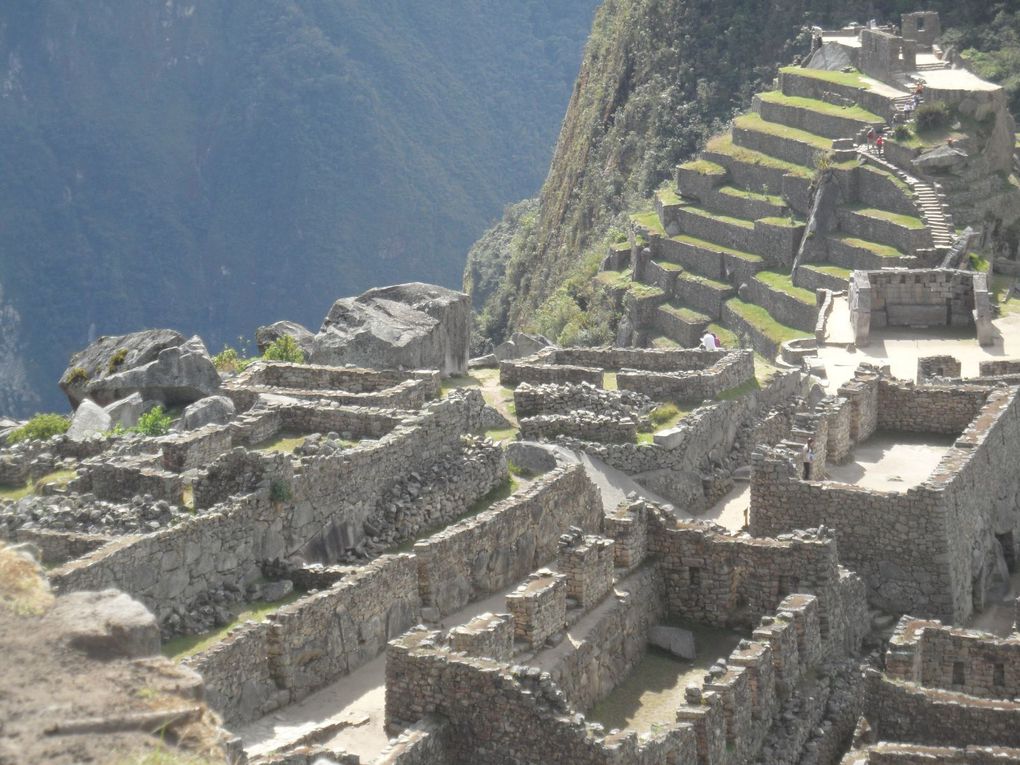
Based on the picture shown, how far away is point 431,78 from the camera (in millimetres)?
158500

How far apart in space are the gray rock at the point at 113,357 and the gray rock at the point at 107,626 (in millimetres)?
20347

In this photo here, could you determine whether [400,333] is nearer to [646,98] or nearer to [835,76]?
[835,76]

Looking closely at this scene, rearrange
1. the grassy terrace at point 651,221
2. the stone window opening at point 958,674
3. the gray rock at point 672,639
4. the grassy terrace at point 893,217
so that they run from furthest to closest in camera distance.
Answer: the grassy terrace at point 651,221 → the grassy terrace at point 893,217 → the gray rock at point 672,639 → the stone window opening at point 958,674

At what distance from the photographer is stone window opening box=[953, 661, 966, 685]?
20.3m

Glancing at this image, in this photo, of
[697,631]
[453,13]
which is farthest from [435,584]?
[453,13]

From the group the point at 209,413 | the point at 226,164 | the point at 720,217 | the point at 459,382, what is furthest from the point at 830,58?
the point at 226,164

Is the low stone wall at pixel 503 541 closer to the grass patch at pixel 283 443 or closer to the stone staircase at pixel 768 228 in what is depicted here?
the grass patch at pixel 283 443

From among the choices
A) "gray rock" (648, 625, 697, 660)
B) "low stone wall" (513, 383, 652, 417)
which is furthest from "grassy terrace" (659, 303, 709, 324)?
"gray rock" (648, 625, 697, 660)

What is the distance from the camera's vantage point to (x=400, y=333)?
99.9 ft

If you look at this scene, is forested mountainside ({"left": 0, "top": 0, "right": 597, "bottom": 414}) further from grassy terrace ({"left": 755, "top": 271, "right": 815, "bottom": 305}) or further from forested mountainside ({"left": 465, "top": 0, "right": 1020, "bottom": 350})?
grassy terrace ({"left": 755, "top": 271, "right": 815, "bottom": 305})

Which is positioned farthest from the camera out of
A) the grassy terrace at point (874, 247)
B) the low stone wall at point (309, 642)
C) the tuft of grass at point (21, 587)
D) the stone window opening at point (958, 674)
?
Answer: the grassy terrace at point (874, 247)

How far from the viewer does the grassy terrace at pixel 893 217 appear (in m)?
61.6

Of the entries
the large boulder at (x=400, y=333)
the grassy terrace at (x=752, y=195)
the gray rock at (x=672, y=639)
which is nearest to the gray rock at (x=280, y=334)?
the large boulder at (x=400, y=333)

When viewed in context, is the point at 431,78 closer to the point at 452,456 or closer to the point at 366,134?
the point at 366,134
